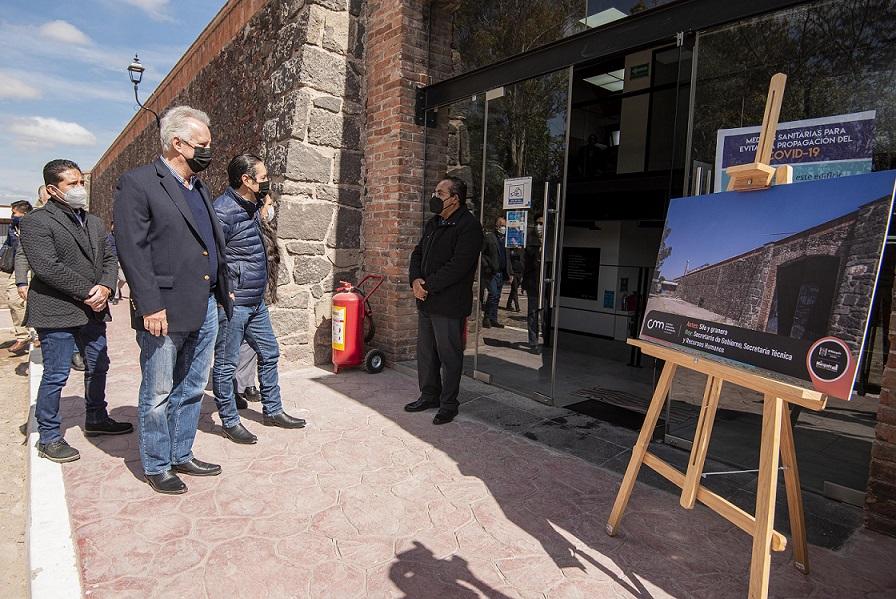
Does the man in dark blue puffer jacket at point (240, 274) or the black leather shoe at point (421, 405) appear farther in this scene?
the black leather shoe at point (421, 405)

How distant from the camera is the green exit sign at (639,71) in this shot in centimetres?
813

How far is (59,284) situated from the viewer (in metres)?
3.42

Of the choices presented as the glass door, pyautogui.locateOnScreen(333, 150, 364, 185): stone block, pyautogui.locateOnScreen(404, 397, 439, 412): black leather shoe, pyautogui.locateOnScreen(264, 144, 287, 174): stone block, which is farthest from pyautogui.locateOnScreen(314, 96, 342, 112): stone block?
pyautogui.locateOnScreen(404, 397, 439, 412): black leather shoe

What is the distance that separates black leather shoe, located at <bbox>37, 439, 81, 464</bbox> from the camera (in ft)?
11.3

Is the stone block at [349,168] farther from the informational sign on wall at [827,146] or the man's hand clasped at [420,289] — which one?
the informational sign on wall at [827,146]

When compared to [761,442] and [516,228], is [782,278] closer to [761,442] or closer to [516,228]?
[761,442]

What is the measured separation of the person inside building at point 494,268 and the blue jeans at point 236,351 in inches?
89.1

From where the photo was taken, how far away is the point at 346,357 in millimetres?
5781

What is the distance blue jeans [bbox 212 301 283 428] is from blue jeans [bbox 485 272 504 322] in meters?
2.62

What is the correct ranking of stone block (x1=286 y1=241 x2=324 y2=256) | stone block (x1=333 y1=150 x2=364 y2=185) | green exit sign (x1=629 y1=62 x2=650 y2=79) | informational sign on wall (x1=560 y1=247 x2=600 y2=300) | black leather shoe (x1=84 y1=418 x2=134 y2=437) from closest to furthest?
black leather shoe (x1=84 y1=418 x2=134 y2=437) < stone block (x1=286 y1=241 x2=324 y2=256) < stone block (x1=333 y1=150 x2=364 y2=185) < green exit sign (x1=629 y1=62 x2=650 y2=79) < informational sign on wall (x1=560 y1=247 x2=600 y2=300)

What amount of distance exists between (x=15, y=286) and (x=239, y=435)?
16.4 ft

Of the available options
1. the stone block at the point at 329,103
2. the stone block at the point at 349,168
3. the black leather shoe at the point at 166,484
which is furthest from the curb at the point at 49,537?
the stone block at the point at 329,103

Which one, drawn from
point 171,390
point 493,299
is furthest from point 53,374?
point 493,299

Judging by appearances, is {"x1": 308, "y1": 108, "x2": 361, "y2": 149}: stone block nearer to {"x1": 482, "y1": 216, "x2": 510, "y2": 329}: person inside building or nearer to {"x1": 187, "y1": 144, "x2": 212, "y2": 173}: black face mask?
{"x1": 482, "y1": 216, "x2": 510, "y2": 329}: person inside building
